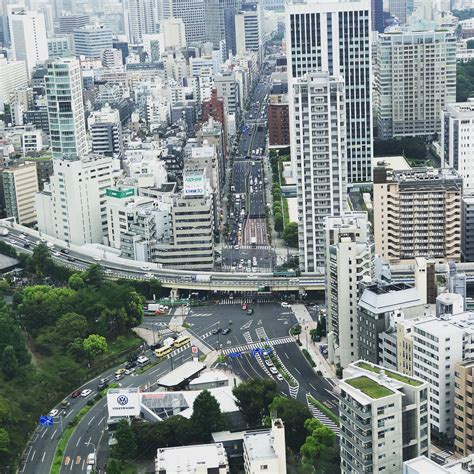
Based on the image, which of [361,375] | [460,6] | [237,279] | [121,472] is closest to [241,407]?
[121,472]

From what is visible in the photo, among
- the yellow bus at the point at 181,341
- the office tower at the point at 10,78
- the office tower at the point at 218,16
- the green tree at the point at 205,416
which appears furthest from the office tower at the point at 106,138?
the office tower at the point at 218,16

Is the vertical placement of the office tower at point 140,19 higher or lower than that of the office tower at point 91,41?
higher

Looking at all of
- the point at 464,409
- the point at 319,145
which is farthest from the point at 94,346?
the point at 464,409

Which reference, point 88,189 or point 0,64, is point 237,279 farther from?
point 0,64

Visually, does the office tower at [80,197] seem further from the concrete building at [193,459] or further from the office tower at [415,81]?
the office tower at [415,81]

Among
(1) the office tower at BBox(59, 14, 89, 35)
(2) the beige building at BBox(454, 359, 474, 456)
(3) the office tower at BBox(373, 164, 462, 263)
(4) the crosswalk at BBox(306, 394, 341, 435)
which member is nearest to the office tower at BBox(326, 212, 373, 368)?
(4) the crosswalk at BBox(306, 394, 341, 435)

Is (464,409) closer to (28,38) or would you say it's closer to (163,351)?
(163,351)
